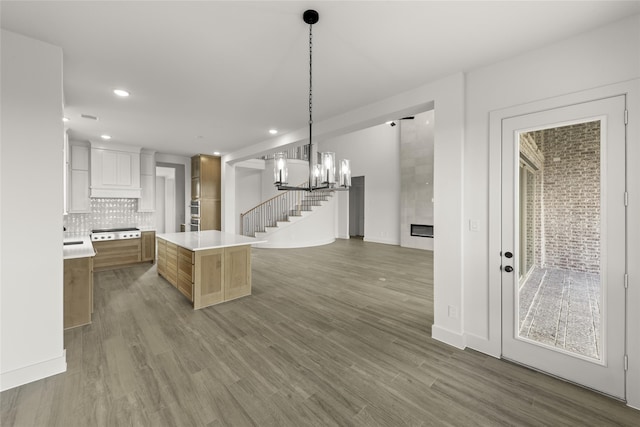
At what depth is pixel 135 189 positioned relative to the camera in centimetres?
634

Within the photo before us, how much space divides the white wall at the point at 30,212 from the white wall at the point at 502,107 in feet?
12.9

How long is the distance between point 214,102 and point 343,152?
26.3ft

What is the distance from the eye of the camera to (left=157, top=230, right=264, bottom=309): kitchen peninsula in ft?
12.1

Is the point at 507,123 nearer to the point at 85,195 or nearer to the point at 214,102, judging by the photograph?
the point at 214,102

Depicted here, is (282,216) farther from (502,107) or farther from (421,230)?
(502,107)

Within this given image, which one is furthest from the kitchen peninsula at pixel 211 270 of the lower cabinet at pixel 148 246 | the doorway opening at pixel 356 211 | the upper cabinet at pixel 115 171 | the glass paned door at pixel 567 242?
the doorway opening at pixel 356 211

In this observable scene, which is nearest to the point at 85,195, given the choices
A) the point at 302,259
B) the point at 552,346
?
the point at 302,259

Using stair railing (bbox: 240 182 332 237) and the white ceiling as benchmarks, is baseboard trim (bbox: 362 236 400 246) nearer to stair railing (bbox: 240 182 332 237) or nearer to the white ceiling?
stair railing (bbox: 240 182 332 237)

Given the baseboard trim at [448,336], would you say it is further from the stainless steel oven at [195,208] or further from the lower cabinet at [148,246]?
the stainless steel oven at [195,208]

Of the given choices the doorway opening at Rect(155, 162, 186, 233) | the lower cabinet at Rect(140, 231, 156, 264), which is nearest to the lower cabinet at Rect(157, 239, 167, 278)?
the lower cabinet at Rect(140, 231, 156, 264)

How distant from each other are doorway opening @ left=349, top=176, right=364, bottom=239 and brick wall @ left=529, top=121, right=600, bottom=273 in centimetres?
944

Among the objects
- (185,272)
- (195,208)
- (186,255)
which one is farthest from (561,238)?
(195,208)

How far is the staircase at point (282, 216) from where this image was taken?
8719 mm

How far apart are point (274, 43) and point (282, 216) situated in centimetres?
755
